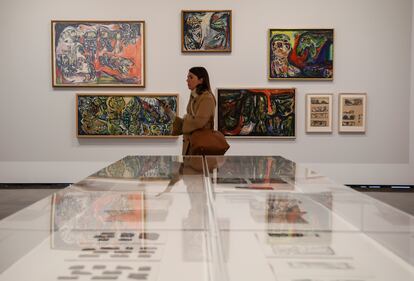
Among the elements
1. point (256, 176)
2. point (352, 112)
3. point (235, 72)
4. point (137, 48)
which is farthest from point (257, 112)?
point (256, 176)

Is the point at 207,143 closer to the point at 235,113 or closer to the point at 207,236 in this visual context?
the point at 207,236

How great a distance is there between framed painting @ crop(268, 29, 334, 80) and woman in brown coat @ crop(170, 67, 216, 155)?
14.3 ft

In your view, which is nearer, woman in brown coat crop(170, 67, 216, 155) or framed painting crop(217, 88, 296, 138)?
woman in brown coat crop(170, 67, 216, 155)

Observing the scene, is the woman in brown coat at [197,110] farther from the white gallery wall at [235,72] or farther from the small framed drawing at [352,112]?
the small framed drawing at [352,112]

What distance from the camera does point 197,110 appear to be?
573 cm

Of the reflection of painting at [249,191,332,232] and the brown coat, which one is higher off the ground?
the brown coat

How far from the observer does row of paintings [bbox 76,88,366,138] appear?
10.1 m

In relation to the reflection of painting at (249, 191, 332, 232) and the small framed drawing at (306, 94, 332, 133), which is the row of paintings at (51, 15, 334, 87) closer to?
the small framed drawing at (306, 94, 332, 133)

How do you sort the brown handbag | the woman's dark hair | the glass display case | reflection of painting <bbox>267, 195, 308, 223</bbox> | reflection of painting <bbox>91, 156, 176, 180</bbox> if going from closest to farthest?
the glass display case → reflection of painting <bbox>267, 195, 308, 223</bbox> → reflection of painting <bbox>91, 156, 176, 180</bbox> → the brown handbag → the woman's dark hair

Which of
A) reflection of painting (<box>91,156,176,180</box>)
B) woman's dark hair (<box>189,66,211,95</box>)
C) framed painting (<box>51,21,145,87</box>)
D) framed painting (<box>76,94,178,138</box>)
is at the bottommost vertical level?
reflection of painting (<box>91,156,176,180</box>)

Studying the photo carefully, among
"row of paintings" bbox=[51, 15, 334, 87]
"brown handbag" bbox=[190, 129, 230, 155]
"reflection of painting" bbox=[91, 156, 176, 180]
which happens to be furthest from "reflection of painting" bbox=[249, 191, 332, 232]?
"row of paintings" bbox=[51, 15, 334, 87]

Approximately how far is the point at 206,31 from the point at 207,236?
8.80 meters

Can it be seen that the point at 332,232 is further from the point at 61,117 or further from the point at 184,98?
the point at 61,117

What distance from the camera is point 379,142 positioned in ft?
33.4
